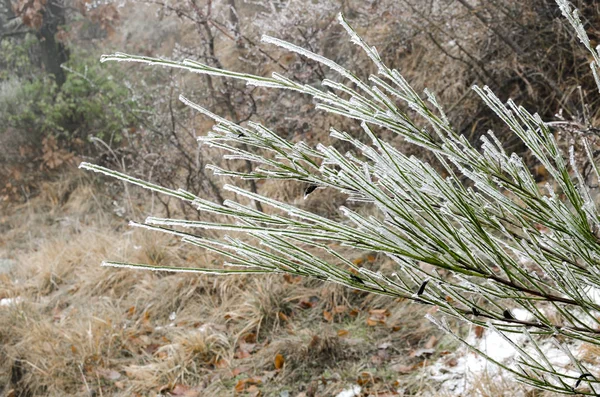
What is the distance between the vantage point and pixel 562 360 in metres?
2.62

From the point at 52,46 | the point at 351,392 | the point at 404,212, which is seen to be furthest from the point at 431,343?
the point at 52,46

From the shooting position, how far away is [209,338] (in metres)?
3.84

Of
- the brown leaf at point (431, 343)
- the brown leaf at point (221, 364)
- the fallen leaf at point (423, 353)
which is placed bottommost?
the brown leaf at point (221, 364)

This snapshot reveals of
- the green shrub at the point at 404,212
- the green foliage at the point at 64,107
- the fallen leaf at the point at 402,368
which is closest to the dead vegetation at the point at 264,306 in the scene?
the fallen leaf at the point at 402,368

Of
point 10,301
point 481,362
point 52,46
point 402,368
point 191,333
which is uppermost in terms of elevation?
point 52,46

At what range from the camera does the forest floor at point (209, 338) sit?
3154 mm

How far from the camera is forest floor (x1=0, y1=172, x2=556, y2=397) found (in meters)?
3.15

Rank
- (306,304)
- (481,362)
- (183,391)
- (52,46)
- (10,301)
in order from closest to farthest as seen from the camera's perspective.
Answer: (481,362), (183,391), (306,304), (10,301), (52,46)

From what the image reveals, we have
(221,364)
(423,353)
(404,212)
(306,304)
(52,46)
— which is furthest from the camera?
(52,46)

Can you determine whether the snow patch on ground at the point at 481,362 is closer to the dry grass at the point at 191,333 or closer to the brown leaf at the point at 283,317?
the dry grass at the point at 191,333

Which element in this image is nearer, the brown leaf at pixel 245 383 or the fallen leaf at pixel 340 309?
the brown leaf at pixel 245 383

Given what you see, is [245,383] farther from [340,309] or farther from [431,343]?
[431,343]

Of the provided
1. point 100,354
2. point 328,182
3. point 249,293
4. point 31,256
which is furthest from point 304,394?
point 31,256

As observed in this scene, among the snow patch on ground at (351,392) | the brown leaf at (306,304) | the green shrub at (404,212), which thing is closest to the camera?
the green shrub at (404,212)
